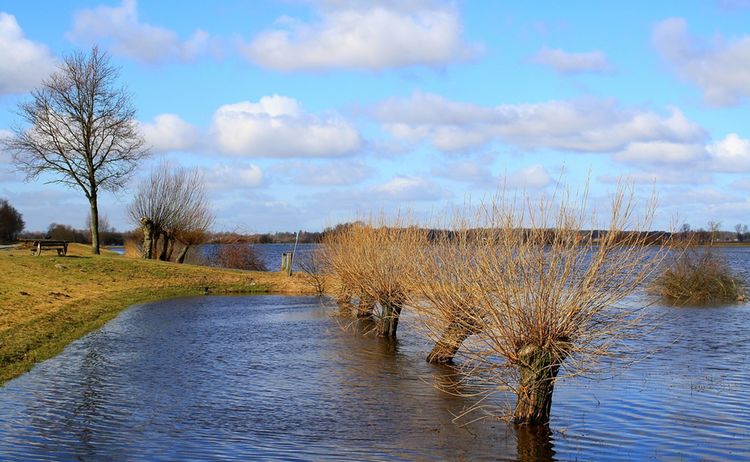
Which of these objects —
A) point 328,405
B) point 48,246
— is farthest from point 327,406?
point 48,246

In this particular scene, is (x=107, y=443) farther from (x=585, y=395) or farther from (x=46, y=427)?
(x=585, y=395)

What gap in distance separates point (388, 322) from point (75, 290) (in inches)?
578

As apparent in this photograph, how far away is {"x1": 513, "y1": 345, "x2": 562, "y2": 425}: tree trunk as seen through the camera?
34.4 feet

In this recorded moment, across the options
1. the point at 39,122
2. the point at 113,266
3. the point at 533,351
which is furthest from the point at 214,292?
the point at 533,351

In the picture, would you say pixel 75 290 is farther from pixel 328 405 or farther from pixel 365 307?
pixel 328 405

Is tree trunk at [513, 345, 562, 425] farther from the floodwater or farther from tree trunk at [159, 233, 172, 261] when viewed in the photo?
tree trunk at [159, 233, 172, 261]

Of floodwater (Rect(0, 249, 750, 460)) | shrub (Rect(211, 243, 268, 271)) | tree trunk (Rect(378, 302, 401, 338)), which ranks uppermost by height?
shrub (Rect(211, 243, 268, 271))

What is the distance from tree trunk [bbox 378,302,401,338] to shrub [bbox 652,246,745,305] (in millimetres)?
15641

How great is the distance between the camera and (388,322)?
69.8 ft

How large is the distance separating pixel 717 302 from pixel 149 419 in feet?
88.7

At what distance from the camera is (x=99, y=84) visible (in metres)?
41.6

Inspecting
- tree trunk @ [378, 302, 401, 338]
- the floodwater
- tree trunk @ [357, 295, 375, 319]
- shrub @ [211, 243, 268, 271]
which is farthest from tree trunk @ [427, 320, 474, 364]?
shrub @ [211, 243, 268, 271]

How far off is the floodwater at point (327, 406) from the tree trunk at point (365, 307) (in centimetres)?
237


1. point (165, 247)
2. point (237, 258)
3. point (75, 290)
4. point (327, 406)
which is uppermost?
point (165, 247)
